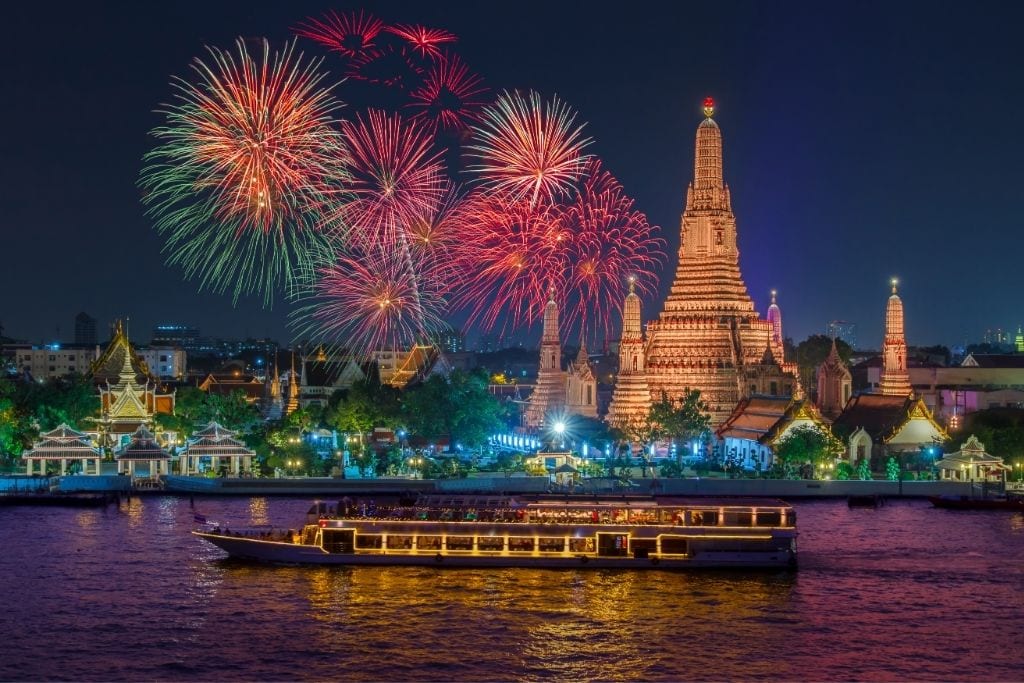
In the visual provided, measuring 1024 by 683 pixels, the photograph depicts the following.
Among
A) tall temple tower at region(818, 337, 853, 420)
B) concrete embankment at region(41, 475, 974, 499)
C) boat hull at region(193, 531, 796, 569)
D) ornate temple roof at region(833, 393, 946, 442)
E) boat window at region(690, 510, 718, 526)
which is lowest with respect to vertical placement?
boat hull at region(193, 531, 796, 569)

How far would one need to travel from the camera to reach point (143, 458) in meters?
70.9

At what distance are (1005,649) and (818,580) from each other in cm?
908

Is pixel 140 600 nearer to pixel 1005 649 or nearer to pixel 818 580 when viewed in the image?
pixel 818 580

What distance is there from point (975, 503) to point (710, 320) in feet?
77.9

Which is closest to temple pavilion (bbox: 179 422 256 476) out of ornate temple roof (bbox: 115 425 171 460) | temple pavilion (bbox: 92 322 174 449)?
ornate temple roof (bbox: 115 425 171 460)

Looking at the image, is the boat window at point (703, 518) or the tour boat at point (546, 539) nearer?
the tour boat at point (546, 539)

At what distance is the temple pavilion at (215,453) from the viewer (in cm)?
Result: 7281

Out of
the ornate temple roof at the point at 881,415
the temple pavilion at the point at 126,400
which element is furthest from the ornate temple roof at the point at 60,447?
the ornate temple roof at the point at 881,415

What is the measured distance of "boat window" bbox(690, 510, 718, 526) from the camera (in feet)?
164

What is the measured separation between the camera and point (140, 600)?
138 feet

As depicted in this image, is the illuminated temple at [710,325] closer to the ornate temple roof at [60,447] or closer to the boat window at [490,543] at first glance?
the ornate temple roof at [60,447]

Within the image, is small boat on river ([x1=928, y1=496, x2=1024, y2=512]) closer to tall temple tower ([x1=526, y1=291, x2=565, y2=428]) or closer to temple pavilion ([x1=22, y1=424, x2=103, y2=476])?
tall temple tower ([x1=526, y1=291, x2=565, y2=428])

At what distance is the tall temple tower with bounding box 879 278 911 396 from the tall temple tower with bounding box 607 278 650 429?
13.9 meters

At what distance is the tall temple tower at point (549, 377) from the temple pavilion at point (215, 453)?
75.0 ft
